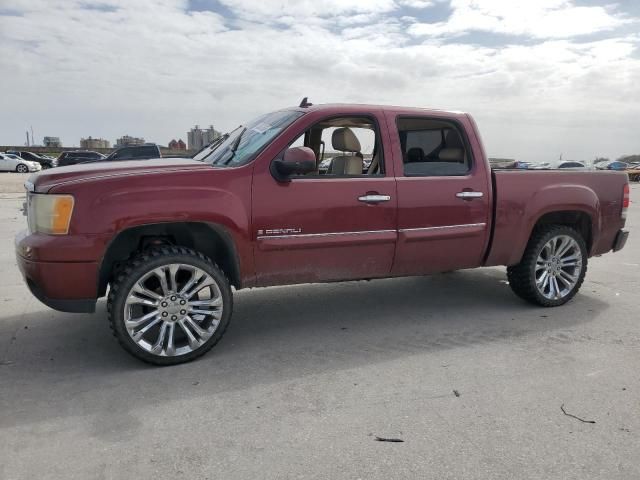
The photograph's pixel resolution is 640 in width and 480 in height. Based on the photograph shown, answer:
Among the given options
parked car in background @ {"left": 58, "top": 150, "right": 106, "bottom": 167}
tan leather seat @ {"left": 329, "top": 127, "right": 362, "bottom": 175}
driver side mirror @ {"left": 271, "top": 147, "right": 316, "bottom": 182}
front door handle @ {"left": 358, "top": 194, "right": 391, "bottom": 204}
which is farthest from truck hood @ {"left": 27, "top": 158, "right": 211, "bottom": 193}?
parked car in background @ {"left": 58, "top": 150, "right": 106, "bottom": 167}

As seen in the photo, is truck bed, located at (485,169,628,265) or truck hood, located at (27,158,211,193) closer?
truck hood, located at (27,158,211,193)

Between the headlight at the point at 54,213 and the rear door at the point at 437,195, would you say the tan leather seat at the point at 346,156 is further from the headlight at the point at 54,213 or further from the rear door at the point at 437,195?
the headlight at the point at 54,213

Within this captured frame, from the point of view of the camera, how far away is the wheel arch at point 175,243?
12.0 feet

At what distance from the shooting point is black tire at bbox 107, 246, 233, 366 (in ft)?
11.3

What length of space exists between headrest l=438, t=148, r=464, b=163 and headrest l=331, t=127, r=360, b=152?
75cm

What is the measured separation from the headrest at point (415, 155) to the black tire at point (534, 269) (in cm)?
141

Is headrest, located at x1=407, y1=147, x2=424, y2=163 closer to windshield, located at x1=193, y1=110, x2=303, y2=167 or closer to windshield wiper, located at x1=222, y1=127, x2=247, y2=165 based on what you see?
windshield, located at x1=193, y1=110, x2=303, y2=167

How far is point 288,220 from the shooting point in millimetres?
3838

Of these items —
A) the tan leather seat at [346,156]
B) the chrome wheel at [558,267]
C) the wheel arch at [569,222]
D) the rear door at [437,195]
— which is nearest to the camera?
the rear door at [437,195]

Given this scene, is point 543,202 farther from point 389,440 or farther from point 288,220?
point 389,440

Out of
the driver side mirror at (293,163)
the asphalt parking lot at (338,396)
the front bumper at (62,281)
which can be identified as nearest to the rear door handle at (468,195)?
the asphalt parking lot at (338,396)

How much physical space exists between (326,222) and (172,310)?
4.20ft

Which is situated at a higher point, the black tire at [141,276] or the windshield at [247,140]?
the windshield at [247,140]

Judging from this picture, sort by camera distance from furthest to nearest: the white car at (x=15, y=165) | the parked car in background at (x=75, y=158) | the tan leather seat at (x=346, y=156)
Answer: the white car at (x=15, y=165) < the parked car in background at (x=75, y=158) < the tan leather seat at (x=346, y=156)
